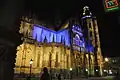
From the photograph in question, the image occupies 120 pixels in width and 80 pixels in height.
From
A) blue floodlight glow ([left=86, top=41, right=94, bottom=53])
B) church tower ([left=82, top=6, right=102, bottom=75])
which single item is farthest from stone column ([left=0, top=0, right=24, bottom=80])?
blue floodlight glow ([left=86, top=41, right=94, bottom=53])

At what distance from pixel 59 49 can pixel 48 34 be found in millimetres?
14370

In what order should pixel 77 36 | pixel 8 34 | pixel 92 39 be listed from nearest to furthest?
pixel 8 34 < pixel 77 36 < pixel 92 39

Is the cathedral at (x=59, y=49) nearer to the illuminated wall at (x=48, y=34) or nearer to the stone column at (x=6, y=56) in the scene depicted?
the illuminated wall at (x=48, y=34)

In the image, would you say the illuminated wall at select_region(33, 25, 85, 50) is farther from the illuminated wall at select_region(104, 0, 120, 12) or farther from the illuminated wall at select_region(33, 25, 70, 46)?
the illuminated wall at select_region(104, 0, 120, 12)

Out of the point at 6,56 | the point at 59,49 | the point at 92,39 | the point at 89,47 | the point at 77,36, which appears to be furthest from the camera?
the point at 92,39

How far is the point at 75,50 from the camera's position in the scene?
63.5 meters

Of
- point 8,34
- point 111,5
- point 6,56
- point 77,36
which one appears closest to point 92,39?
point 77,36

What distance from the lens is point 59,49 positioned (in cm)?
5475

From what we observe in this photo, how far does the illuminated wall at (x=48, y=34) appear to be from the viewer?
2409 inches

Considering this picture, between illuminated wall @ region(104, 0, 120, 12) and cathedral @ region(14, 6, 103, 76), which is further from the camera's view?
cathedral @ region(14, 6, 103, 76)

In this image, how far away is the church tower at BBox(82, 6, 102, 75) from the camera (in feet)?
262

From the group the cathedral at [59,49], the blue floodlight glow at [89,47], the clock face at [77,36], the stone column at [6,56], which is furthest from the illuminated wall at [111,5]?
the blue floodlight glow at [89,47]

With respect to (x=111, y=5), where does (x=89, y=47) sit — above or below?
above

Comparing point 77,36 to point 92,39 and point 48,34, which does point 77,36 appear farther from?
point 92,39
